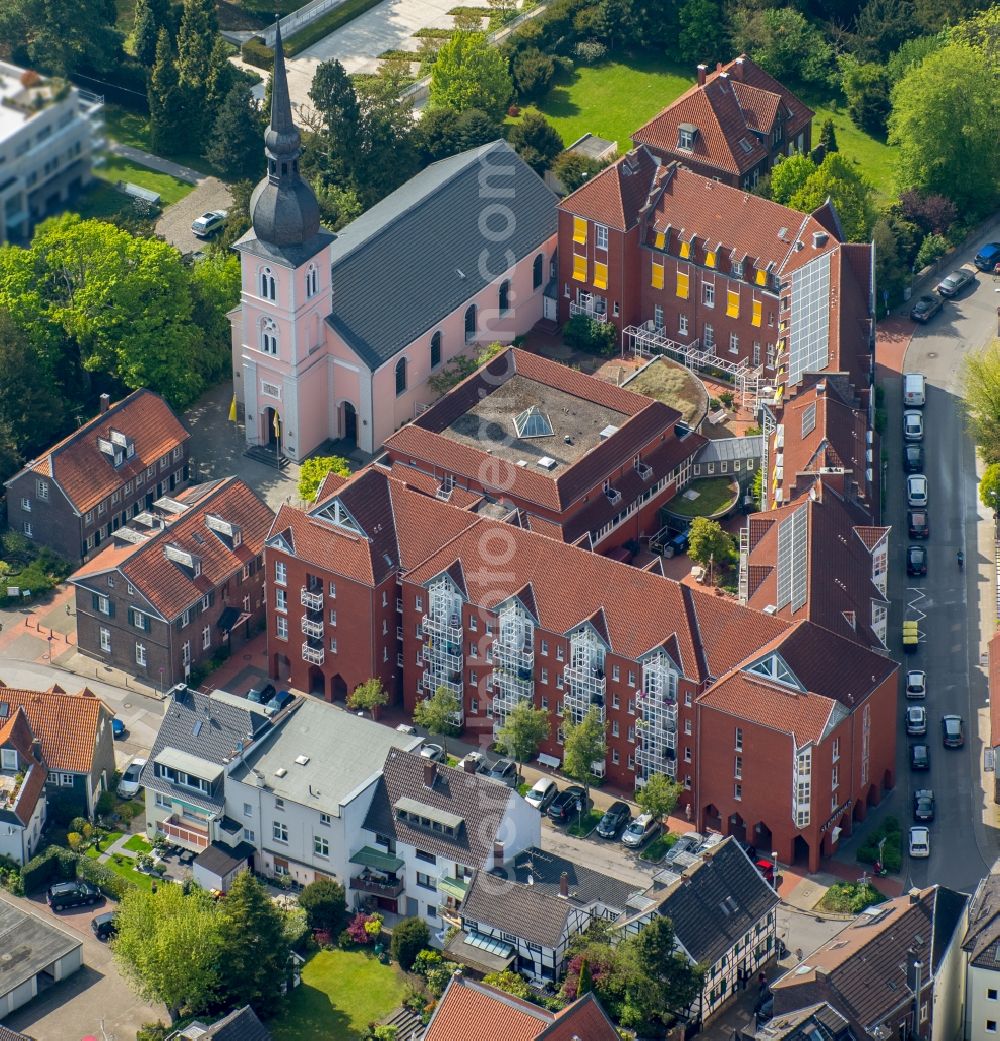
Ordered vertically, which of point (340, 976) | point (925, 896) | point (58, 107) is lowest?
point (340, 976)

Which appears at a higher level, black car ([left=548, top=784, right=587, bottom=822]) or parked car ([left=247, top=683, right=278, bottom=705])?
black car ([left=548, top=784, right=587, bottom=822])

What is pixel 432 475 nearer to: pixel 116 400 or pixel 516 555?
pixel 516 555

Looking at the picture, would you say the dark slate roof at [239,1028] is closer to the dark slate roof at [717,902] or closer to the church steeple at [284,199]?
the dark slate roof at [717,902]

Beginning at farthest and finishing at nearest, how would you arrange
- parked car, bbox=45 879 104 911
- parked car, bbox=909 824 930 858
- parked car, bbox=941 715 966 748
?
parked car, bbox=941 715 966 748, parked car, bbox=909 824 930 858, parked car, bbox=45 879 104 911

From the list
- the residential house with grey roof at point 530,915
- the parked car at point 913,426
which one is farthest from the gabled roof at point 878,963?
the parked car at point 913,426

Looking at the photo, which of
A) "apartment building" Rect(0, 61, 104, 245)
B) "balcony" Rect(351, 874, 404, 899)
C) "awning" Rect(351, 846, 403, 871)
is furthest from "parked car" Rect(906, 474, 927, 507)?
"apartment building" Rect(0, 61, 104, 245)

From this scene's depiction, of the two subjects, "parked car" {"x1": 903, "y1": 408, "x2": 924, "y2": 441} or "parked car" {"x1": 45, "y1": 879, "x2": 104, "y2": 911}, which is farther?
"parked car" {"x1": 903, "y1": 408, "x2": 924, "y2": 441}

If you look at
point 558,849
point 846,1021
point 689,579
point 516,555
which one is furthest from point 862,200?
point 846,1021

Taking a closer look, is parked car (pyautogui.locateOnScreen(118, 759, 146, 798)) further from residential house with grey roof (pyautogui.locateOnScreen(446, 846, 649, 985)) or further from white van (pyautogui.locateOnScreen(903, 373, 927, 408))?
white van (pyautogui.locateOnScreen(903, 373, 927, 408))
